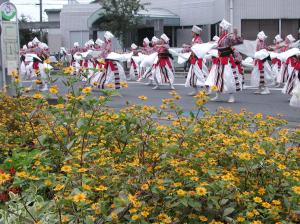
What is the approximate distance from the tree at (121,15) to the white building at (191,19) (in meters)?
2.75

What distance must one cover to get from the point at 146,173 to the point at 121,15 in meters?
30.0

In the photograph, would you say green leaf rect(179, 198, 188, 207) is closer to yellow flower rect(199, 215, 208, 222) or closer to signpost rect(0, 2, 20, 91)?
yellow flower rect(199, 215, 208, 222)

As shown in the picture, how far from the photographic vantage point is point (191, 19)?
35.9 meters

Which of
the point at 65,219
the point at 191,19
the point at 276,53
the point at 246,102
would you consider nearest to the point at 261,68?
the point at 276,53

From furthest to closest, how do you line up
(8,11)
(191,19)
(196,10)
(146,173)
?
(191,19) < (196,10) < (8,11) < (146,173)

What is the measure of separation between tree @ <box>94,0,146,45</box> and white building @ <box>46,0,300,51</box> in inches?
108

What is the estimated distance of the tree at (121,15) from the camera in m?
32.3

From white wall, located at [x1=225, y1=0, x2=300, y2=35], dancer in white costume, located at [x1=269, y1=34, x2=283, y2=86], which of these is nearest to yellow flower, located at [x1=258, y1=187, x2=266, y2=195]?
dancer in white costume, located at [x1=269, y1=34, x2=283, y2=86]

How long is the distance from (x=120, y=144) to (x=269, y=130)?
114 cm

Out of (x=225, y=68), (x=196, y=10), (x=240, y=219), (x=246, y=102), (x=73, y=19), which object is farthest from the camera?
(x=73, y=19)

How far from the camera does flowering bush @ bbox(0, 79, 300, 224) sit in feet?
8.34

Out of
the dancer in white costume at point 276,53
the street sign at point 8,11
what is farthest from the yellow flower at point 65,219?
the dancer in white costume at point 276,53

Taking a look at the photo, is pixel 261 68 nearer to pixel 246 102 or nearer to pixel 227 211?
pixel 246 102

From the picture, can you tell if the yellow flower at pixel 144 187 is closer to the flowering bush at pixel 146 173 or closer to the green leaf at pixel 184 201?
the flowering bush at pixel 146 173
